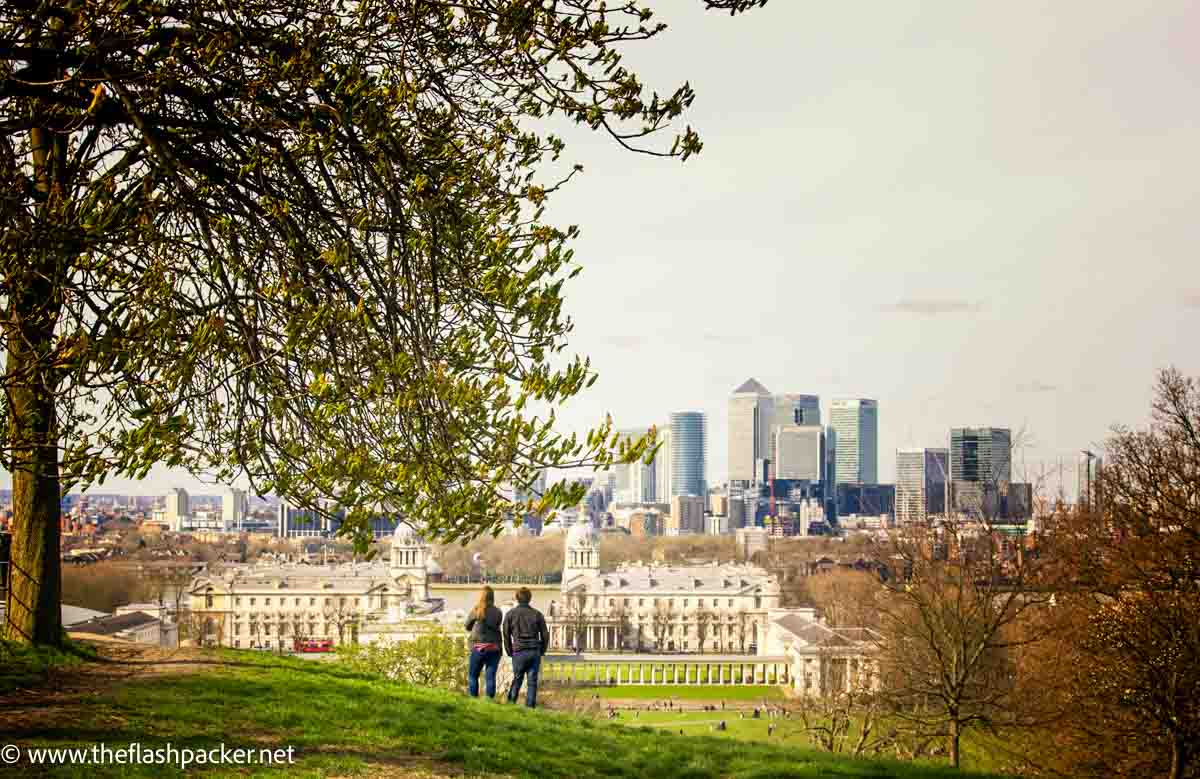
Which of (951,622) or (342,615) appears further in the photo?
(342,615)

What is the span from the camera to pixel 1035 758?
17406 mm

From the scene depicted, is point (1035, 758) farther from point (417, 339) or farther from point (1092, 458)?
point (417, 339)

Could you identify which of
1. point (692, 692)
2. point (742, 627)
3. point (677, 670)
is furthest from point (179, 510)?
point (742, 627)

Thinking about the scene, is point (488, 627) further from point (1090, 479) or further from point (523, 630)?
point (1090, 479)

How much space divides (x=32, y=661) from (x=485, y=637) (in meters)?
4.42

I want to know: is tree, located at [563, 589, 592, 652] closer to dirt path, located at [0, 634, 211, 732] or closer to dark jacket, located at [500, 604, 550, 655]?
dark jacket, located at [500, 604, 550, 655]

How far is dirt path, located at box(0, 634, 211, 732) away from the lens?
23.2 ft

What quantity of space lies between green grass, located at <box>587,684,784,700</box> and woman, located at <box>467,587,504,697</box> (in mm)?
39052

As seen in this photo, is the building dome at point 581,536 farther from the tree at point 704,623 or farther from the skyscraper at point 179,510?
the skyscraper at point 179,510

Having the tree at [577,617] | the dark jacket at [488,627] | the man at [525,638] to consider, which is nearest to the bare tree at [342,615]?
the tree at [577,617]

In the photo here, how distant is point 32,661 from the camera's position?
8.71m

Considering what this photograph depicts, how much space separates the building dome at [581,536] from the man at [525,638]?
257 feet

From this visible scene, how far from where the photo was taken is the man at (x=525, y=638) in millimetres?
11406

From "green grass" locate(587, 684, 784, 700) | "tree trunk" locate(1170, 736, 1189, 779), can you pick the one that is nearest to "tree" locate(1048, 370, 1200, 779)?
"tree trunk" locate(1170, 736, 1189, 779)
